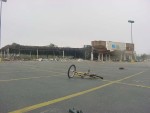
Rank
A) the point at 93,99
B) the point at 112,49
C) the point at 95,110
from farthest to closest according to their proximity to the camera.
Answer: the point at 112,49, the point at 93,99, the point at 95,110

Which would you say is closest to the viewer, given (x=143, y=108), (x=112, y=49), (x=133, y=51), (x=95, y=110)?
(x=95, y=110)

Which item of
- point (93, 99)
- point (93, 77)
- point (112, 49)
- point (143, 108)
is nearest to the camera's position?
point (143, 108)

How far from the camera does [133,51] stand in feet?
431

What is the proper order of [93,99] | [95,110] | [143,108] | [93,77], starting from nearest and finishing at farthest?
1. [95,110]
2. [143,108]
3. [93,99]
4. [93,77]

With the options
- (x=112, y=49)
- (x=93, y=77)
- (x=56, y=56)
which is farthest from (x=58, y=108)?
(x=56, y=56)

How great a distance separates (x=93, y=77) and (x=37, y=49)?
10631 cm

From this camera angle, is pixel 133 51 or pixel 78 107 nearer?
pixel 78 107

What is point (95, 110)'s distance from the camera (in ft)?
20.0

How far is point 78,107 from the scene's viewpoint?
6.39m

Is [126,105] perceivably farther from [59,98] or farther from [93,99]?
[59,98]

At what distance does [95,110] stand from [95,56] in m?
114

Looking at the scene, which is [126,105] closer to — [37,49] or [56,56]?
[37,49]

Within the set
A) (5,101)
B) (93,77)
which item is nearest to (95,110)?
(5,101)

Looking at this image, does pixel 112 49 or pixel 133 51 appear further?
pixel 133 51
